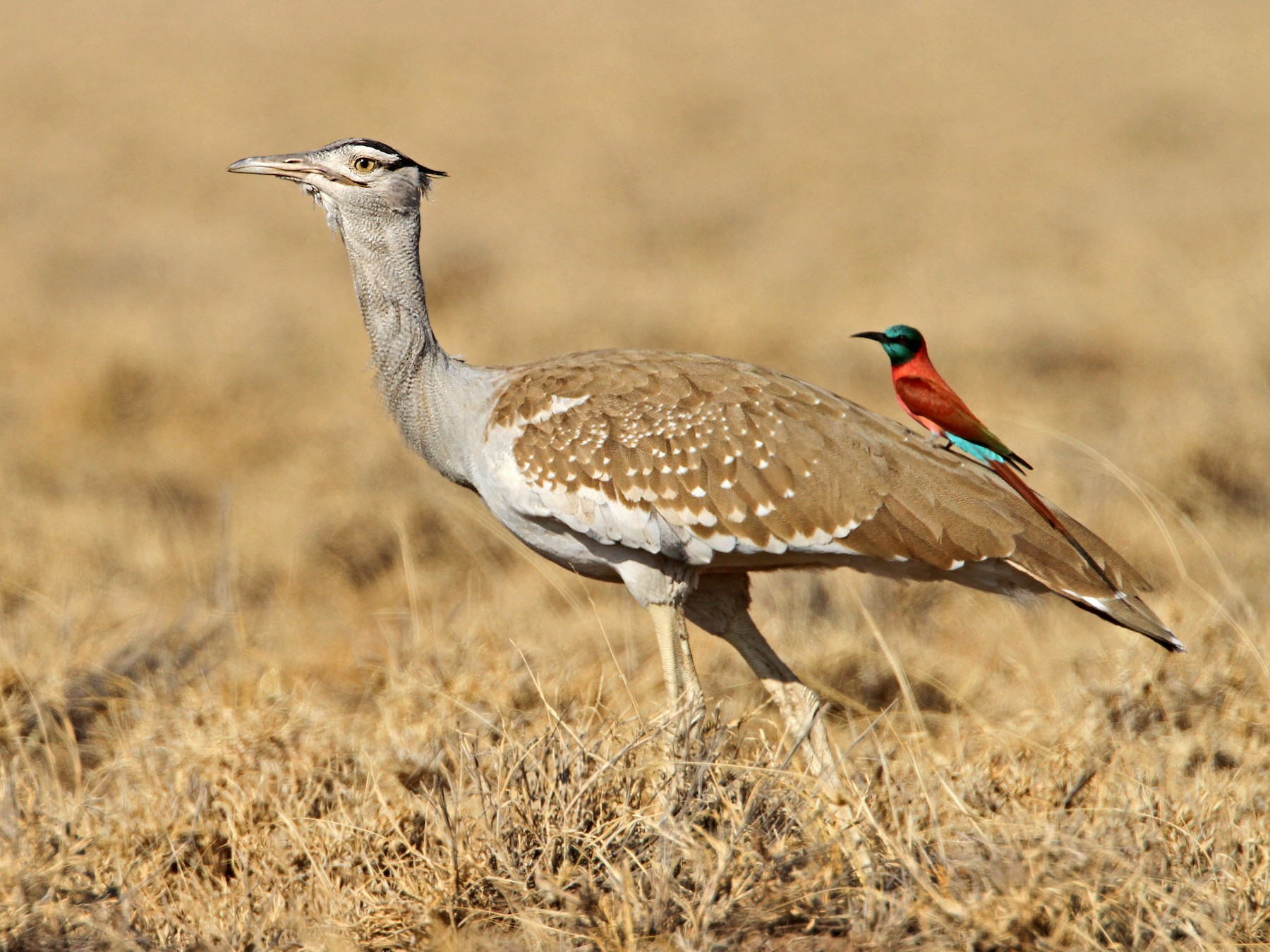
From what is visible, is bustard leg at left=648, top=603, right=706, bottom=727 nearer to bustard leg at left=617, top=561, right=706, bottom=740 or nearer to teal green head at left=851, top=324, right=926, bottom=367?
bustard leg at left=617, top=561, right=706, bottom=740

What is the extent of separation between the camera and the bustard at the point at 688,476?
326cm

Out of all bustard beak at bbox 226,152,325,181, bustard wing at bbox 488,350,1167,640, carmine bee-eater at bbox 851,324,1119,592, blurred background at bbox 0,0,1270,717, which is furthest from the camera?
blurred background at bbox 0,0,1270,717

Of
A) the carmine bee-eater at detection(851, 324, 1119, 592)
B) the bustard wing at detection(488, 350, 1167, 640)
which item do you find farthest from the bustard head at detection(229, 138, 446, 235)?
the carmine bee-eater at detection(851, 324, 1119, 592)

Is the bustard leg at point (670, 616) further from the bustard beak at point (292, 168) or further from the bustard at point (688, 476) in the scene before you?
the bustard beak at point (292, 168)

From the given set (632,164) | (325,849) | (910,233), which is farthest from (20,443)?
(632,164)

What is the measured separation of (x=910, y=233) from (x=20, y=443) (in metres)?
8.56

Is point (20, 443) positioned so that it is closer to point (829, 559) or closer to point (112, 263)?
point (112, 263)

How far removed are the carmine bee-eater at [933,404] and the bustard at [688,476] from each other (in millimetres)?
407

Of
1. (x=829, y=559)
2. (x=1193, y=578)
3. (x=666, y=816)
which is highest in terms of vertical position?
(x=829, y=559)

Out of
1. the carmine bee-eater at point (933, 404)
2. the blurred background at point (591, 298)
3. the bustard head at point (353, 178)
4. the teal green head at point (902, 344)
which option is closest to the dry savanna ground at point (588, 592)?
the blurred background at point (591, 298)

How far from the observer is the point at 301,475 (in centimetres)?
685

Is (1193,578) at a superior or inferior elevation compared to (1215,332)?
inferior

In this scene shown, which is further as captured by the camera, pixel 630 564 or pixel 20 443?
pixel 20 443

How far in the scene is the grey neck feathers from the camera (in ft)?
11.7
